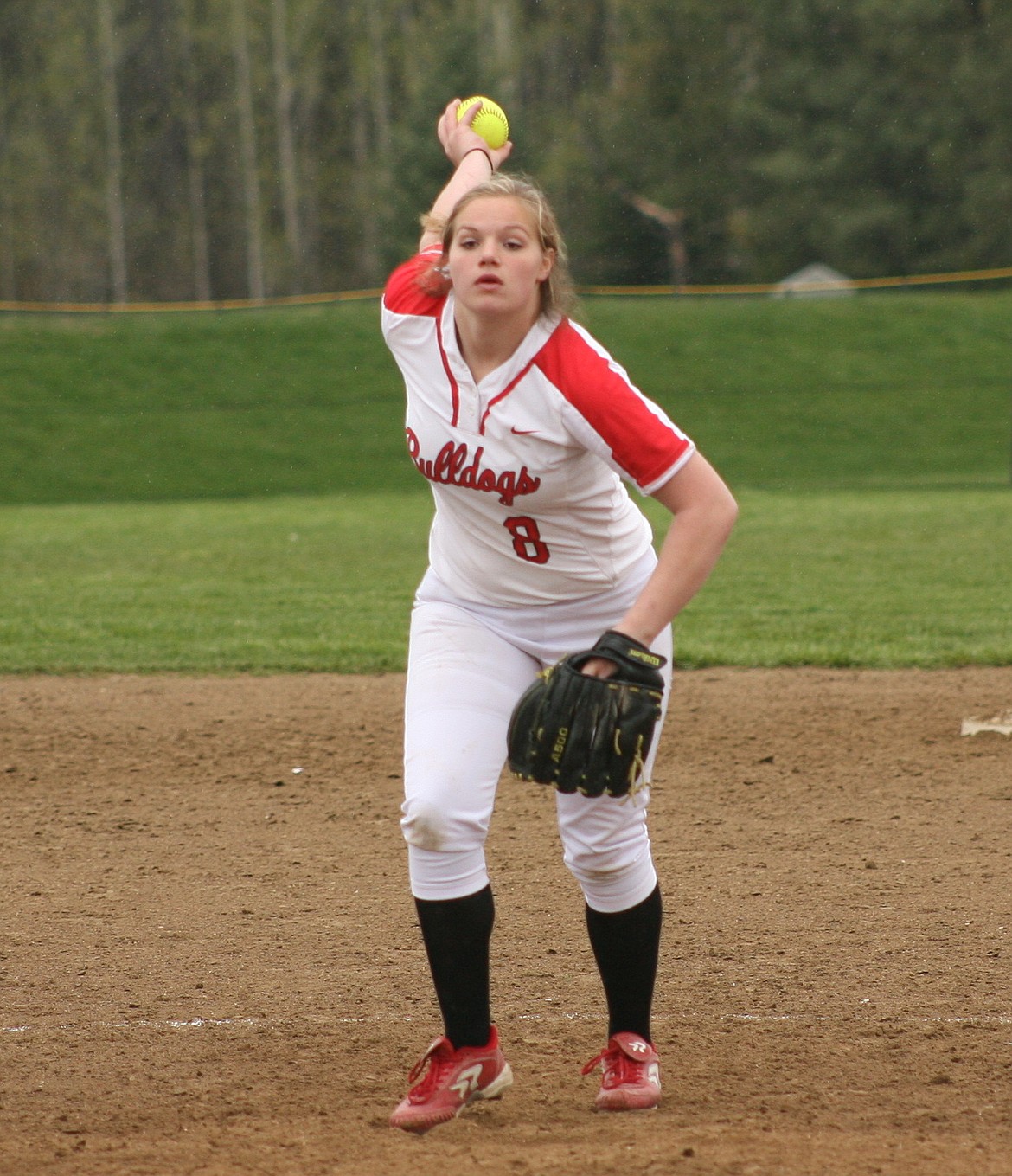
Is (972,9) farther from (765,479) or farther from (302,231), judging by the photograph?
(765,479)

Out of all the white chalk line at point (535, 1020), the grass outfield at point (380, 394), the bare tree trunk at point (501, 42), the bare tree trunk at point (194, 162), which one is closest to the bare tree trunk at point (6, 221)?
the bare tree trunk at point (194, 162)

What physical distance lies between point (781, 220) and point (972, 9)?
8047 mm

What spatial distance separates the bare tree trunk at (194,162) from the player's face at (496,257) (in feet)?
148

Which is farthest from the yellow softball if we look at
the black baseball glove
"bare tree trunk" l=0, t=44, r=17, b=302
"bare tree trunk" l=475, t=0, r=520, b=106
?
"bare tree trunk" l=0, t=44, r=17, b=302

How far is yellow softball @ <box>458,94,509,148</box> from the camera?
12.7 ft

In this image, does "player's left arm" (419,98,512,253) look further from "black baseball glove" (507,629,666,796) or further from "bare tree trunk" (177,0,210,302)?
"bare tree trunk" (177,0,210,302)

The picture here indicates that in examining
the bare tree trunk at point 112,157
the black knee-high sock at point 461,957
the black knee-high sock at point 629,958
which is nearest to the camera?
the black knee-high sock at point 461,957

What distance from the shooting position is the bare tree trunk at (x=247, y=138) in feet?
152

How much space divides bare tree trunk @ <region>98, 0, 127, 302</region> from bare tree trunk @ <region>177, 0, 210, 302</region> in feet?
7.14

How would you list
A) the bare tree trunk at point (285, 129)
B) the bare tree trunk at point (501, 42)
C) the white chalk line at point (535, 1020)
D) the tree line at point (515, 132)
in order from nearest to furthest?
the white chalk line at point (535, 1020) → the bare tree trunk at point (501, 42) → the tree line at point (515, 132) → the bare tree trunk at point (285, 129)

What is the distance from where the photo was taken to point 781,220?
43188 millimetres

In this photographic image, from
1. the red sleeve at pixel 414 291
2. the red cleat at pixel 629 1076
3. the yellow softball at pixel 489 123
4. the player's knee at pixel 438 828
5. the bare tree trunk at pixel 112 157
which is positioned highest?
the bare tree trunk at pixel 112 157

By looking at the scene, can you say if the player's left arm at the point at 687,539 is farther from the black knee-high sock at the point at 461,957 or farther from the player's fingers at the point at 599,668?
the black knee-high sock at the point at 461,957

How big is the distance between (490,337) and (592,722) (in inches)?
32.1
